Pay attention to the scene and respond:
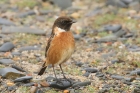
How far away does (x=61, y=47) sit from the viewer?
26.0 ft

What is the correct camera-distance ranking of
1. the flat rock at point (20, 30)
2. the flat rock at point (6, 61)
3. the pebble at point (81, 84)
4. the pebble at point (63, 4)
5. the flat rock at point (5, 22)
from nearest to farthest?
the pebble at point (81, 84), the flat rock at point (6, 61), the flat rock at point (20, 30), the flat rock at point (5, 22), the pebble at point (63, 4)

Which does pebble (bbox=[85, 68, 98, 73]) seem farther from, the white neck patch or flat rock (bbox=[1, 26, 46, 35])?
flat rock (bbox=[1, 26, 46, 35])

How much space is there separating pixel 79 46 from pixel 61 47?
3.45 meters

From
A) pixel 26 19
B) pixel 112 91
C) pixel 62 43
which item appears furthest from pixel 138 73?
pixel 26 19

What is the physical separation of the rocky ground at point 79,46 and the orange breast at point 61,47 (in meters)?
0.46

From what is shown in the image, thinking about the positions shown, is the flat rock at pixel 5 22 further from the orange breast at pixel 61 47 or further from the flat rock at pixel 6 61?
the orange breast at pixel 61 47

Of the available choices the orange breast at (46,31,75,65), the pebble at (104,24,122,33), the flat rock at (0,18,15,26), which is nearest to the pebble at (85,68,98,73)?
the orange breast at (46,31,75,65)

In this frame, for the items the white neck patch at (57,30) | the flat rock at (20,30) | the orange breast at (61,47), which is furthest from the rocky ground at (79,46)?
the white neck patch at (57,30)

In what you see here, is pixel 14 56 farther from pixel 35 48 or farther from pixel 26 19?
pixel 26 19

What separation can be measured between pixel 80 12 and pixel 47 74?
19.6ft

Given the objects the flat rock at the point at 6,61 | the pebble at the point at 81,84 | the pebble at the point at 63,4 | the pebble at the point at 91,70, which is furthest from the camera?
the pebble at the point at 63,4

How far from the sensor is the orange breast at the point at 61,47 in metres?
7.94

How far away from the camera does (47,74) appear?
8969 mm

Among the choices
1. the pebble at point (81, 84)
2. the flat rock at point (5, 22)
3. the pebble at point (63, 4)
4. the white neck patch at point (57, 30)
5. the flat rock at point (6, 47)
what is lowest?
the pebble at point (81, 84)
